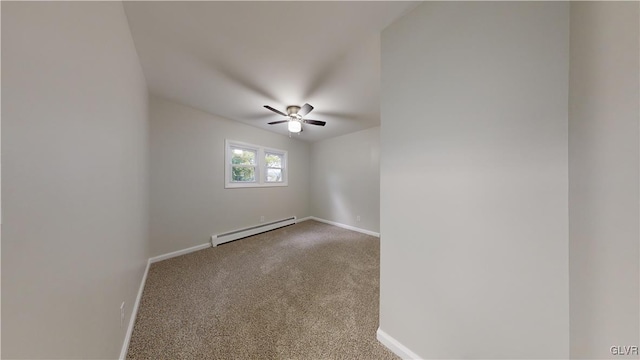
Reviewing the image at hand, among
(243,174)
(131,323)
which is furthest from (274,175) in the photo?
(131,323)

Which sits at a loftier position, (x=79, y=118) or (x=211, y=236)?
(x=79, y=118)

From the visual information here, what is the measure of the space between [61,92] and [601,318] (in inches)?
80.2

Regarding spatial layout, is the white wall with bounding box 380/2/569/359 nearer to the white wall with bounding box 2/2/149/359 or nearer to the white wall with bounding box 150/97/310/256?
the white wall with bounding box 2/2/149/359

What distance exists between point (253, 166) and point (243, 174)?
25 centimetres

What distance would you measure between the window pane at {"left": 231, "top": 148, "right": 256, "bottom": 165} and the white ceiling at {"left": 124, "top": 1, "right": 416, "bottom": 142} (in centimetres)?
96

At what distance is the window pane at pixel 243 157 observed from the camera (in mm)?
3324

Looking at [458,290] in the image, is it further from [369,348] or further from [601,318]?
[369,348]

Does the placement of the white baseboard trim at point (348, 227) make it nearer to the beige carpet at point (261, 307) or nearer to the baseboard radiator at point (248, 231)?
the baseboard radiator at point (248, 231)

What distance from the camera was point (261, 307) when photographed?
1.60 metres

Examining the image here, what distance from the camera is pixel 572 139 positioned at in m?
0.69

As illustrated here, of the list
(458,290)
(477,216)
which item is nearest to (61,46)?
(477,216)
